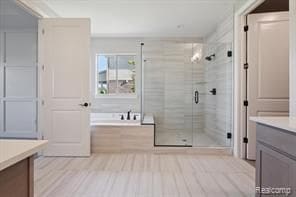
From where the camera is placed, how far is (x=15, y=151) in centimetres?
106

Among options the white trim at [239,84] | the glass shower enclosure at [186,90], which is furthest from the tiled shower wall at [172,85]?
the white trim at [239,84]

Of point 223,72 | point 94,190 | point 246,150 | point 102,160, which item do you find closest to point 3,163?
point 94,190

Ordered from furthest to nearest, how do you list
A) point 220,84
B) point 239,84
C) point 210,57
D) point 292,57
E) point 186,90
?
point 186,90, point 210,57, point 220,84, point 239,84, point 292,57

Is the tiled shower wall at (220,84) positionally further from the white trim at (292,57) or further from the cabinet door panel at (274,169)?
the cabinet door panel at (274,169)

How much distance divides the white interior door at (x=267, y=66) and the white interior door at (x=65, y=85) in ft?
8.46

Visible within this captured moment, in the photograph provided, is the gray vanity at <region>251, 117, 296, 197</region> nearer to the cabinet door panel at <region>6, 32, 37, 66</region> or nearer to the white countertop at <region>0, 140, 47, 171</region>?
the white countertop at <region>0, 140, 47, 171</region>

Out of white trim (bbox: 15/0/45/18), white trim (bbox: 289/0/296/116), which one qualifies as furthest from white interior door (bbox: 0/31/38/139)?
white trim (bbox: 289/0/296/116)

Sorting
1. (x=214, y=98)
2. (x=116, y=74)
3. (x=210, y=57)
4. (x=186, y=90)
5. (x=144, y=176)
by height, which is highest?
(x=210, y=57)

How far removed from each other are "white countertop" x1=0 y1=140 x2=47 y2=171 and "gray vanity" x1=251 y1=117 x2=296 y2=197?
4.45ft

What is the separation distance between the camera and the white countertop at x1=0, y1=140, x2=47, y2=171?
3.06 ft

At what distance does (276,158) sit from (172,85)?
16.0 ft

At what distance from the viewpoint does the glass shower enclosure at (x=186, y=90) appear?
5.43m

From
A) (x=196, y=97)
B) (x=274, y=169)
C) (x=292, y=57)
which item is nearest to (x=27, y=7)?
(x=292, y=57)

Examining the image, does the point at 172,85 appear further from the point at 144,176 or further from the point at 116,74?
the point at 144,176
